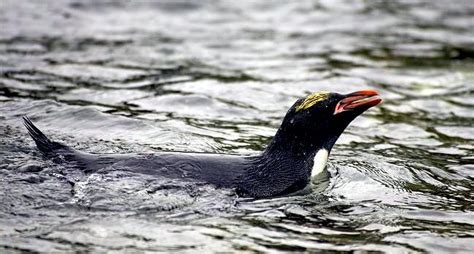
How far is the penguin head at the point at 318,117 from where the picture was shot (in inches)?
320

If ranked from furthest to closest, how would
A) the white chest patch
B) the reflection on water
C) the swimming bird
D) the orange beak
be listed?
the white chest patch < the orange beak < the swimming bird < the reflection on water

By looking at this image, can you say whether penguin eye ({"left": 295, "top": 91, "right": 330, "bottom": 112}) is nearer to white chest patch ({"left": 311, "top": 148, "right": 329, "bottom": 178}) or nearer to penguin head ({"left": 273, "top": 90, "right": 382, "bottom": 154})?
penguin head ({"left": 273, "top": 90, "right": 382, "bottom": 154})

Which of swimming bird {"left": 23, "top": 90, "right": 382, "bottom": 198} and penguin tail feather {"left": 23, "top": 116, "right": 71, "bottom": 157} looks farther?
penguin tail feather {"left": 23, "top": 116, "right": 71, "bottom": 157}

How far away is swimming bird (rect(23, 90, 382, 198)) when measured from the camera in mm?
7797

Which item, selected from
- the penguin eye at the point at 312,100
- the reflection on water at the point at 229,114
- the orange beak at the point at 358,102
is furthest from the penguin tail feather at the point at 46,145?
the orange beak at the point at 358,102

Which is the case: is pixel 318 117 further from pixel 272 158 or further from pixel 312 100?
pixel 272 158

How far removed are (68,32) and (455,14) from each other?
811 cm

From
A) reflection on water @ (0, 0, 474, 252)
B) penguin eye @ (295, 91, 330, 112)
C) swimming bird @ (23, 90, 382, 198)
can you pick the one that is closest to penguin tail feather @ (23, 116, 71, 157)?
swimming bird @ (23, 90, 382, 198)

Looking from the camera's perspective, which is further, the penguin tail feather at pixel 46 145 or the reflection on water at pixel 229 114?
the penguin tail feather at pixel 46 145

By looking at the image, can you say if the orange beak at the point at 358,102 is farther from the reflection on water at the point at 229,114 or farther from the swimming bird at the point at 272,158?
the reflection on water at the point at 229,114

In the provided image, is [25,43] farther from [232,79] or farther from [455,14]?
[455,14]

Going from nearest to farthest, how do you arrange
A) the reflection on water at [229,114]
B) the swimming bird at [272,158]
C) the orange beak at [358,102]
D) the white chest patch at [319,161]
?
1. the reflection on water at [229,114]
2. the swimming bird at [272,158]
3. the orange beak at [358,102]
4. the white chest patch at [319,161]

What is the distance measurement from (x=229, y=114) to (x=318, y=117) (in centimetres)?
349

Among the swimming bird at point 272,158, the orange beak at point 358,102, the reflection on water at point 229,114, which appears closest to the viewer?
the reflection on water at point 229,114
